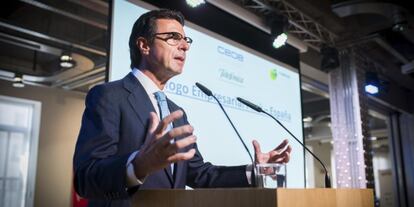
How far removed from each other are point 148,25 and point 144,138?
0.57m

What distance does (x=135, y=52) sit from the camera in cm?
196

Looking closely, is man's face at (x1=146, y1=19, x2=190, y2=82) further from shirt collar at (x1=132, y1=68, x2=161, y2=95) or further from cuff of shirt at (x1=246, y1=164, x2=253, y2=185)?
cuff of shirt at (x1=246, y1=164, x2=253, y2=185)

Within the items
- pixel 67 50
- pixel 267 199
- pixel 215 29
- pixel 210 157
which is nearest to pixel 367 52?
pixel 215 29

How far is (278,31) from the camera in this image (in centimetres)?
360

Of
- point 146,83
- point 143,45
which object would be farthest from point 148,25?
point 146,83

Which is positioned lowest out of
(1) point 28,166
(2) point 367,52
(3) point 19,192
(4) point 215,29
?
(3) point 19,192

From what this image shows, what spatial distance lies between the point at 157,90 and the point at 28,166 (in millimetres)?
5501

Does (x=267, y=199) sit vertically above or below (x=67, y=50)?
below

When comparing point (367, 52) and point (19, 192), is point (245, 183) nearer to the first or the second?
point (367, 52)

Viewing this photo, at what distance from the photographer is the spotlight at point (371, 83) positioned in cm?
466

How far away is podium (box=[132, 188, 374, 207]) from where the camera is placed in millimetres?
919

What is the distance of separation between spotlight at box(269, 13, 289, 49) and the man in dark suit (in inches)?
73.6

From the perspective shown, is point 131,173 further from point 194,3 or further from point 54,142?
point 54,142

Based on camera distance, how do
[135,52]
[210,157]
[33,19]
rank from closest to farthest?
1. [135,52]
2. [210,157]
3. [33,19]
